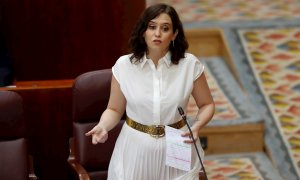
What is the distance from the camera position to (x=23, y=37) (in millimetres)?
2729

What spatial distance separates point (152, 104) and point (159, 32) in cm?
20

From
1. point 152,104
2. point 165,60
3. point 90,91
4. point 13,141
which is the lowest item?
point 13,141

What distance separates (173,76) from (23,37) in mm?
990

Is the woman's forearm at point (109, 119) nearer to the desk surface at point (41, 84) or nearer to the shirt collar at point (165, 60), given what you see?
the shirt collar at point (165, 60)

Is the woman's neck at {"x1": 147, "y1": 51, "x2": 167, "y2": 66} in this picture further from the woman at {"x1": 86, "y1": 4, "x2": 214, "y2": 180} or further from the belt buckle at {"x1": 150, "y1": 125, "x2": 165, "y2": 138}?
the belt buckle at {"x1": 150, "y1": 125, "x2": 165, "y2": 138}

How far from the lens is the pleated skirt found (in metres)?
1.94

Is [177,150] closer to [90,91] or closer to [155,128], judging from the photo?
[155,128]

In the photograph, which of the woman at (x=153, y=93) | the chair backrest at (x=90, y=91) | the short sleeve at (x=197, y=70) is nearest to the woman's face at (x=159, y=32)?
the woman at (x=153, y=93)

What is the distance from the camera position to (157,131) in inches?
76.0

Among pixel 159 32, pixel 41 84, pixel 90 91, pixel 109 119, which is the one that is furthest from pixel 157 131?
pixel 41 84

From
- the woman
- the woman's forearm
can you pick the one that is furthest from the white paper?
the woman's forearm

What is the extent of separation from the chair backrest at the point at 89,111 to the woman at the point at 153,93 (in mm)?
474

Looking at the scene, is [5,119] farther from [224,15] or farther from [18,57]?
[224,15]

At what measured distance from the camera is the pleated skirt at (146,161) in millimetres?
1941
